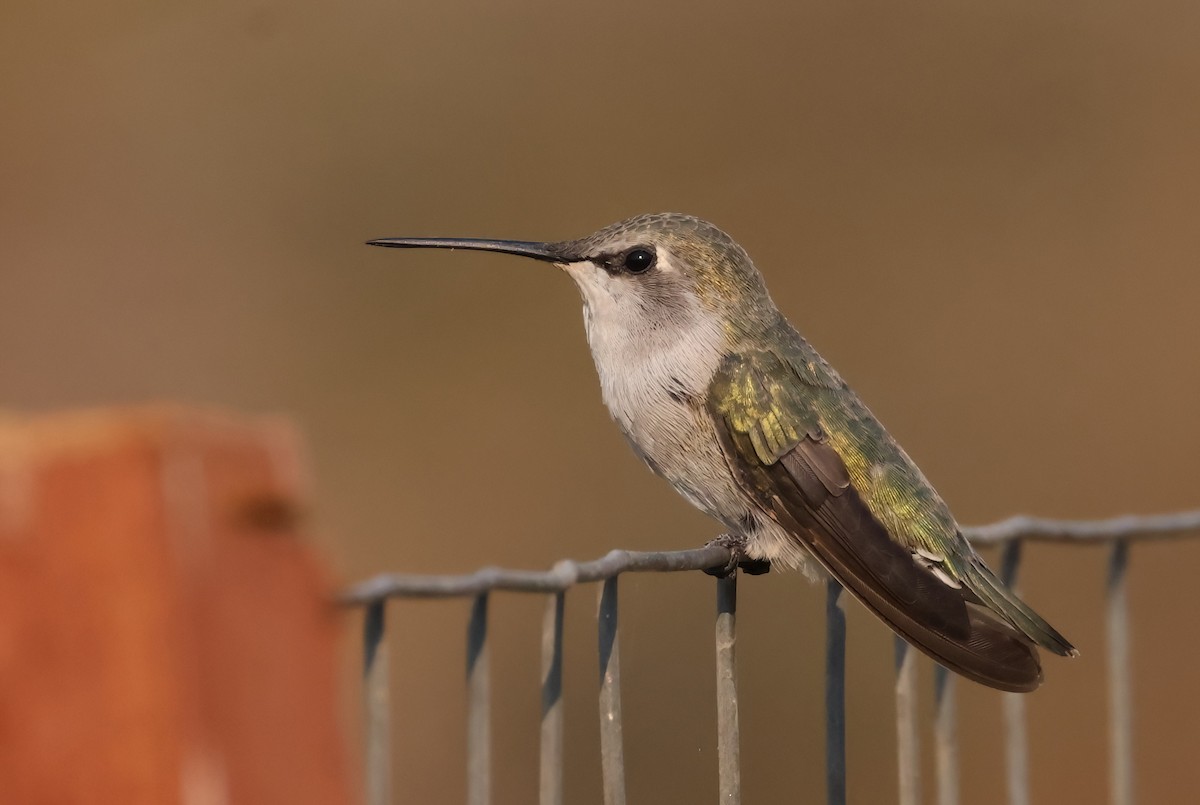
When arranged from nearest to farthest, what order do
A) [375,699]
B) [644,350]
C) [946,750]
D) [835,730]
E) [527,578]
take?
[375,699]
[527,578]
[835,730]
[946,750]
[644,350]

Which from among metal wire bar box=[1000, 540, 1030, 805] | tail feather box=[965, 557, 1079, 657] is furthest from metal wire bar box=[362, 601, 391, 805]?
tail feather box=[965, 557, 1079, 657]

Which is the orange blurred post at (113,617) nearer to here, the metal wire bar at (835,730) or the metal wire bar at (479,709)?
the metal wire bar at (479,709)

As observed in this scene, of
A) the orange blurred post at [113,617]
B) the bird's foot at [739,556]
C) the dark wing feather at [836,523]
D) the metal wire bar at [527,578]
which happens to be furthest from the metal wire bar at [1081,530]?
the orange blurred post at [113,617]

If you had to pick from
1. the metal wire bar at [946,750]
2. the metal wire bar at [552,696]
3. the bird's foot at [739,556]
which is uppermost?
the bird's foot at [739,556]

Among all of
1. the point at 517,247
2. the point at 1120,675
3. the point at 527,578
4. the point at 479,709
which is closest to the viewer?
the point at 479,709

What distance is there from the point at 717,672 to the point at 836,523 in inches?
60.4

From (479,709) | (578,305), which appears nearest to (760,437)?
(479,709)

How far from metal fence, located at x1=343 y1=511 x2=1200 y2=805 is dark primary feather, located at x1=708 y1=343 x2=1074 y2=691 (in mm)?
135

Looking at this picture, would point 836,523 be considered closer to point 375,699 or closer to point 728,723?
point 728,723

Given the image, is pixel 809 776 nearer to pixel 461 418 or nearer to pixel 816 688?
pixel 816 688

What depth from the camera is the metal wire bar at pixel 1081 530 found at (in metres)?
4.23

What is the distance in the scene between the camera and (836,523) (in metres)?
4.96

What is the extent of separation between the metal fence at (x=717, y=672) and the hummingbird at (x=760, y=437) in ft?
0.94

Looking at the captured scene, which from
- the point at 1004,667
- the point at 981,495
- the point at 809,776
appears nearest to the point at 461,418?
the point at 981,495
